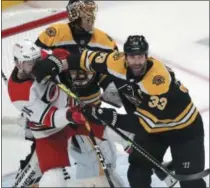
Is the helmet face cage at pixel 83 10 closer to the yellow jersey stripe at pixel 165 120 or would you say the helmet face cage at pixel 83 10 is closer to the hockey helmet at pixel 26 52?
the hockey helmet at pixel 26 52

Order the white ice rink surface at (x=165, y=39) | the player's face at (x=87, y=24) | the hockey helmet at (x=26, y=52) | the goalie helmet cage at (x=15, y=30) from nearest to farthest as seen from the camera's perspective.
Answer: the hockey helmet at (x=26, y=52) → the player's face at (x=87, y=24) → the goalie helmet cage at (x=15, y=30) → the white ice rink surface at (x=165, y=39)

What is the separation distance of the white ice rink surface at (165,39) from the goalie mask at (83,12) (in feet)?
1.98

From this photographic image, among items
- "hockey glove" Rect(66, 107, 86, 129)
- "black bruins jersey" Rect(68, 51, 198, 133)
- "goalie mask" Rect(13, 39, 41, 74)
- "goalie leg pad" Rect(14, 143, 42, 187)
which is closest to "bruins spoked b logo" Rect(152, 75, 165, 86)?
"black bruins jersey" Rect(68, 51, 198, 133)

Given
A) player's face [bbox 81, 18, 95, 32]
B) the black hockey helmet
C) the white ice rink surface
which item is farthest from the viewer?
the white ice rink surface

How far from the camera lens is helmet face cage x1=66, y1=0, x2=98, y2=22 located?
2.28m

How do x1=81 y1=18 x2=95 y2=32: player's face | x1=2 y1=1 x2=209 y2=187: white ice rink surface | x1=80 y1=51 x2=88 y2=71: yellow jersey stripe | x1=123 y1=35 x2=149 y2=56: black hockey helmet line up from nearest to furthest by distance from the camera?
x1=123 y1=35 x2=149 y2=56: black hockey helmet < x1=80 y1=51 x2=88 y2=71: yellow jersey stripe < x1=81 y1=18 x2=95 y2=32: player's face < x1=2 y1=1 x2=209 y2=187: white ice rink surface

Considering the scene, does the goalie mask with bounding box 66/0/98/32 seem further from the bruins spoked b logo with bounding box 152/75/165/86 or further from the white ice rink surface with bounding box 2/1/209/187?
the white ice rink surface with bounding box 2/1/209/187

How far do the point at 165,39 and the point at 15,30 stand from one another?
6.82 ft

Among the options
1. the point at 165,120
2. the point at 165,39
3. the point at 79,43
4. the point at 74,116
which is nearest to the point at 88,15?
the point at 79,43

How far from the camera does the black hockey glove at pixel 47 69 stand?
6.83ft

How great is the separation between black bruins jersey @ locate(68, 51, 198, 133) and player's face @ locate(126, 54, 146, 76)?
0.04 metres

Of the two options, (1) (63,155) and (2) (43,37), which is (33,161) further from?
(2) (43,37)

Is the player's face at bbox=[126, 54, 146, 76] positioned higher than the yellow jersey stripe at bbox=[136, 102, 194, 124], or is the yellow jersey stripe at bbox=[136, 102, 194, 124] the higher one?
the player's face at bbox=[126, 54, 146, 76]

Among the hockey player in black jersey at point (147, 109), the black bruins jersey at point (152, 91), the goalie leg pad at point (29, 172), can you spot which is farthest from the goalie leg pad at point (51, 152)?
the black bruins jersey at point (152, 91)
